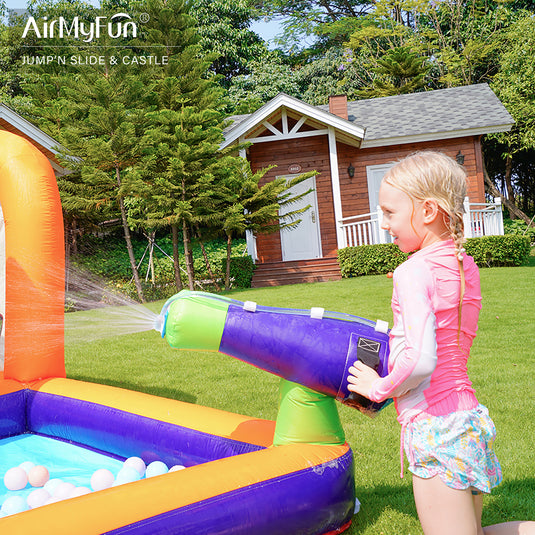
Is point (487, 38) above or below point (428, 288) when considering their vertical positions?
above

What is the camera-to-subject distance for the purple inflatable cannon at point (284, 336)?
2371 mm

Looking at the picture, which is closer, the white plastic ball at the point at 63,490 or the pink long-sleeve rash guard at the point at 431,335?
the pink long-sleeve rash guard at the point at 431,335

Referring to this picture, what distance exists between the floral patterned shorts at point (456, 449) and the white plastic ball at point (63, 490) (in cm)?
224

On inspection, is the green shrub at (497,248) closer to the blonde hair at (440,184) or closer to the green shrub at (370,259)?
the green shrub at (370,259)

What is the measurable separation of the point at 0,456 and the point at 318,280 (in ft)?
35.9

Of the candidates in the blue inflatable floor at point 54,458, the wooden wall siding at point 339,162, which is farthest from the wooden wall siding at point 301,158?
the blue inflatable floor at point 54,458

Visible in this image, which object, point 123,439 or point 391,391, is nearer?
point 391,391

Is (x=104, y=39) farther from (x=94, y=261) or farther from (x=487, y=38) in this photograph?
(x=487, y=38)

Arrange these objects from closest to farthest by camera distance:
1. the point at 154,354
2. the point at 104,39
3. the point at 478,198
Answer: the point at 154,354, the point at 104,39, the point at 478,198

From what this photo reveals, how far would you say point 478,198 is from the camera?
16.5m

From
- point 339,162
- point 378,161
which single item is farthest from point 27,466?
point 378,161

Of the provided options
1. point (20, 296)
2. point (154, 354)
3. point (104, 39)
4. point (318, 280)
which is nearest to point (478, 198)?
point (318, 280)

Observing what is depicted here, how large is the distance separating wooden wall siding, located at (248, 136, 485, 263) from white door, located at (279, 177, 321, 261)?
0.58 feet

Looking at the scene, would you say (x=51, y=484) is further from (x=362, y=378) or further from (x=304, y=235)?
(x=304, y=235)
